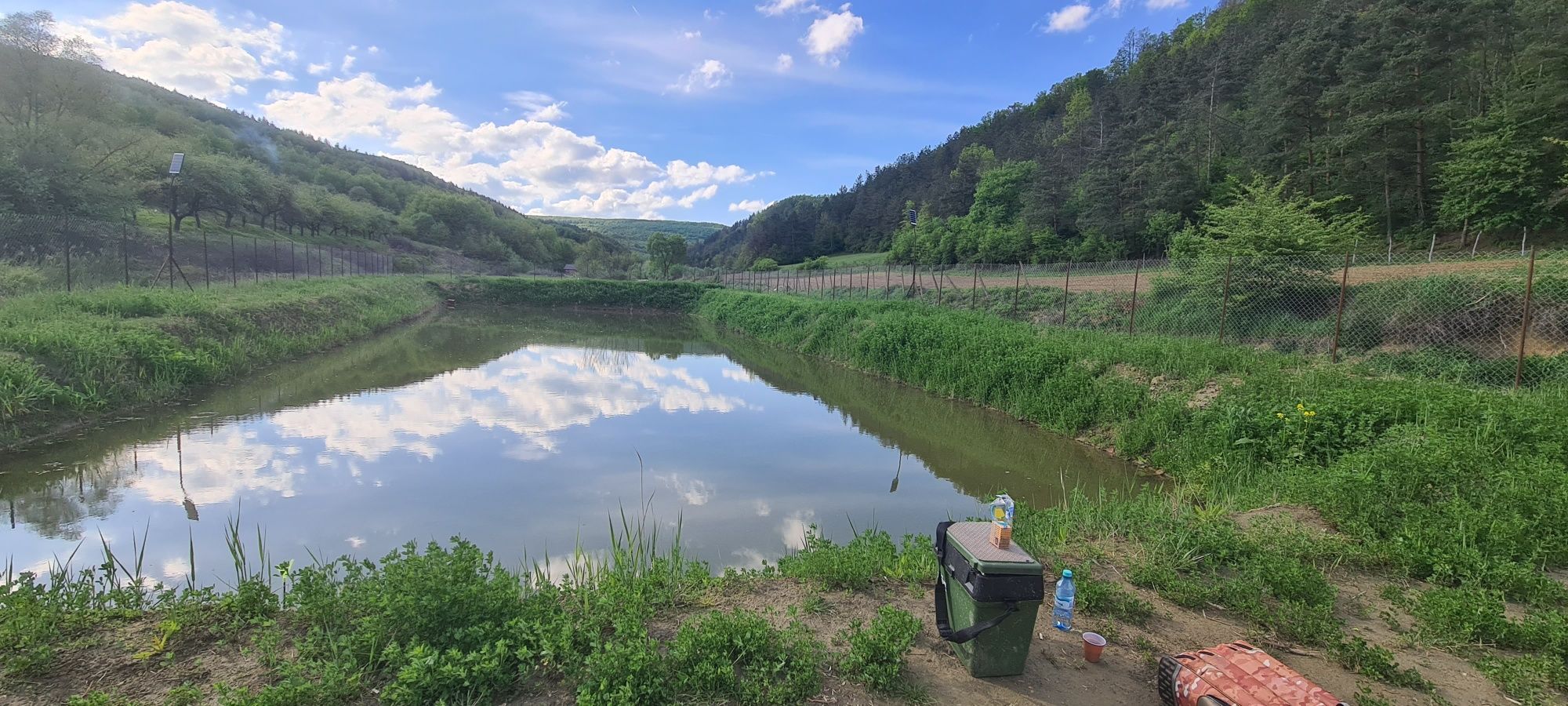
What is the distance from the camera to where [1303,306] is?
1173cm

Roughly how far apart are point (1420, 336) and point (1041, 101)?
265 feet

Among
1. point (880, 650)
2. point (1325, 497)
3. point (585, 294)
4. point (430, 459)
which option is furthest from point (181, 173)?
point (1325, 497)

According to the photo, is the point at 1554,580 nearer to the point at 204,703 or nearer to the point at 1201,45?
the point at 204,703

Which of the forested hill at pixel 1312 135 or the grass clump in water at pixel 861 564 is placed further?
the forested hill at pixel 1312 135

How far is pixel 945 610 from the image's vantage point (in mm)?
3211

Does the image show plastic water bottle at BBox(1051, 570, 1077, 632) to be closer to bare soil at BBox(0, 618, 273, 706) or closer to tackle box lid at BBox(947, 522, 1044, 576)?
tackle box lid at BBox(947, 522, 1044, 576)

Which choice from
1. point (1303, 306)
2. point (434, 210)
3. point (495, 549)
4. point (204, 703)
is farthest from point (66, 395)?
point (434, 210)

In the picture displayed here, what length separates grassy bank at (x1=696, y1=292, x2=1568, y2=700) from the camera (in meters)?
3.57

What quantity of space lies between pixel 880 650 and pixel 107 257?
24.2m

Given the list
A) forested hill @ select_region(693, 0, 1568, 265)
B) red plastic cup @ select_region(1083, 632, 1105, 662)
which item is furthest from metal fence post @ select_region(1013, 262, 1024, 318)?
red plastic cup @ select_region(1083, 632, 1105, 662)

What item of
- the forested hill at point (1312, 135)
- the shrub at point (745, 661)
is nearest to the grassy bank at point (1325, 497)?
the shrub at point (745, 661)

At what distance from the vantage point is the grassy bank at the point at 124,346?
780 cm

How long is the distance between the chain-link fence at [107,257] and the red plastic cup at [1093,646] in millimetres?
17819

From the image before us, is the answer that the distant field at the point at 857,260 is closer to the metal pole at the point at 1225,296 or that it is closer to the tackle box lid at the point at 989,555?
the metal pole at the point at 1225,296
